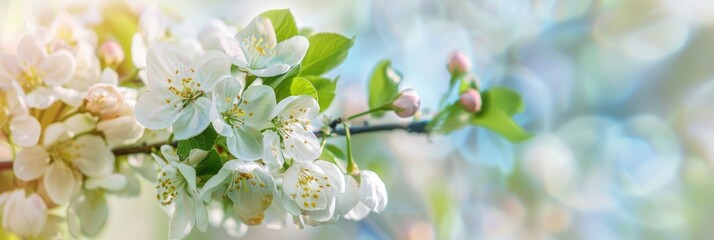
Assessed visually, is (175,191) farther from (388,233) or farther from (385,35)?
(385,35)

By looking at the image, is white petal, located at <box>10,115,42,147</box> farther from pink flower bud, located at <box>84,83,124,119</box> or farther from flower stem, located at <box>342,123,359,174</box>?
flower stem, located at <box>342,123,359,174</box>

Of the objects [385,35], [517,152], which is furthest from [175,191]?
[517,152]

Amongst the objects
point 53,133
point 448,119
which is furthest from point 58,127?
point 448,119

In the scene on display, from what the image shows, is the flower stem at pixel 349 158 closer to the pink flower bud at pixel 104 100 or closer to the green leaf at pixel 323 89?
the green leaf at pixel 323 89

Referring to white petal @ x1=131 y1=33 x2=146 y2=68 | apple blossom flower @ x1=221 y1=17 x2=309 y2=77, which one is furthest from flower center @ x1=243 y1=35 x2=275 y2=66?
white petal @ x1=131 y1=33 x2=146 y2=68

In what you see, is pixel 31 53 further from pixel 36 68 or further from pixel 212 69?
pixel 212 69

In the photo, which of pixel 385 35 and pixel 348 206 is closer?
pixel 348 206
